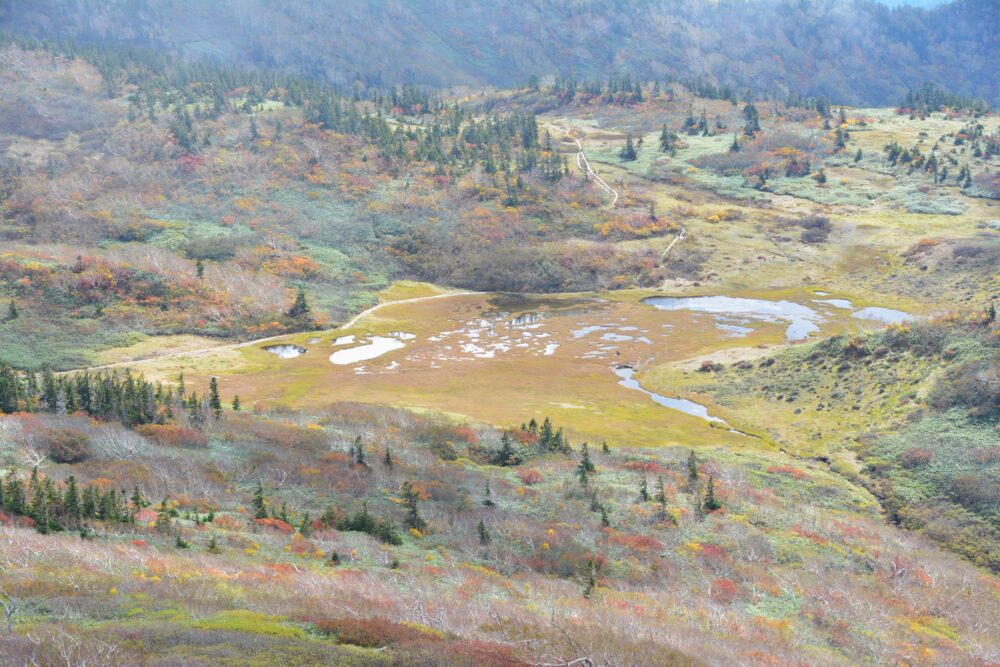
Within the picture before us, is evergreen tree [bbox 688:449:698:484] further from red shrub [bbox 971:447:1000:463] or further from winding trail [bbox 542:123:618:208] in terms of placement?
winding trail [bbox 542:123:618:208]

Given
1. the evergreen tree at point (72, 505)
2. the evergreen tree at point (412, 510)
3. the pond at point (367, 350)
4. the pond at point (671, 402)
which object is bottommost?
the pond at point (367, 350)

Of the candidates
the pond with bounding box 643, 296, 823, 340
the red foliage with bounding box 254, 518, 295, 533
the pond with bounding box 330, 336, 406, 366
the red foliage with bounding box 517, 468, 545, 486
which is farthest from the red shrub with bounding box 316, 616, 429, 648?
the pond with bounding box 643, 296, 823, 340

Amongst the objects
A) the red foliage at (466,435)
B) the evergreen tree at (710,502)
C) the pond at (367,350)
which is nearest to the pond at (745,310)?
the pond at (367,350)

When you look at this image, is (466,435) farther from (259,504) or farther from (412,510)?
(259,504)

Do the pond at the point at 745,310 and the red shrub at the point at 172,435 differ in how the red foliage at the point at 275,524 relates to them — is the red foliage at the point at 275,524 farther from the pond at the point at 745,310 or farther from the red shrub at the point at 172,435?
the pond at the point at 745,310

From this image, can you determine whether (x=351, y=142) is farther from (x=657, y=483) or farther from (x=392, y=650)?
(x=392, y=650)
